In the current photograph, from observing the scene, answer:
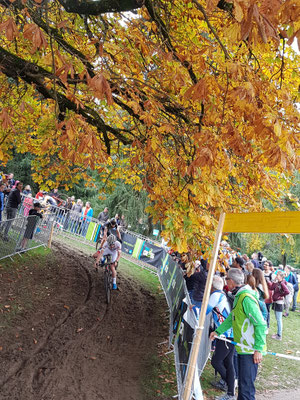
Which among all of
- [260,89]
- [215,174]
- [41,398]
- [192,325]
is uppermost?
[260,89]

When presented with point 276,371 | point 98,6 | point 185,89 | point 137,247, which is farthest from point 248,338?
point 137,247

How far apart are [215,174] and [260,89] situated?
5.47 ft

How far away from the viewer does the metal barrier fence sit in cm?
1061

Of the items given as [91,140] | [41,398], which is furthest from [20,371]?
[91,140]

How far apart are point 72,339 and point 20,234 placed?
5394 mm

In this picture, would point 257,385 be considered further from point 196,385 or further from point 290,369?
point 196,385

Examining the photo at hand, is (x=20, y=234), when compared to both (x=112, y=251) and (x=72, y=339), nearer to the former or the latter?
(x=112, y=251)

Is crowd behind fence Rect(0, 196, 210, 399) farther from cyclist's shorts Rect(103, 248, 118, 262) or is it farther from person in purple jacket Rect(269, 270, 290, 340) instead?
person in purple jacket Rect(269, 270, 290, 340)

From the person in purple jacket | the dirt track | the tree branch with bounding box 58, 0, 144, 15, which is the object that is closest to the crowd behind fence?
the dirt track

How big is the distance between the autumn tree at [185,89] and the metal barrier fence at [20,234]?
4.01 meters

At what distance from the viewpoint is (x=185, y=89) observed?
589 centimetres

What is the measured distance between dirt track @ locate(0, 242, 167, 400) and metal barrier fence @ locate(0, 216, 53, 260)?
1.01 metres

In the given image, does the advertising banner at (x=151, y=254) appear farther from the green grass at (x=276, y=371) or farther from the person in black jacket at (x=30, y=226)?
the green grass at (x=276, y=371)

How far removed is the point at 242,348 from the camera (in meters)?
4.91
